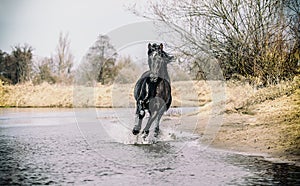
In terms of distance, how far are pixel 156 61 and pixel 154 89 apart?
0.63 meters

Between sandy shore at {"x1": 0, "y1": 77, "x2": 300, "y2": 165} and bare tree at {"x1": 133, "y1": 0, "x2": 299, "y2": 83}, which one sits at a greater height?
bare tree at {"x1": 133, "y1": 0, "x2": 299, "y2": 83}

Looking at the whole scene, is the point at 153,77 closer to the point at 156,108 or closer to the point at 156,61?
the point at 156,61

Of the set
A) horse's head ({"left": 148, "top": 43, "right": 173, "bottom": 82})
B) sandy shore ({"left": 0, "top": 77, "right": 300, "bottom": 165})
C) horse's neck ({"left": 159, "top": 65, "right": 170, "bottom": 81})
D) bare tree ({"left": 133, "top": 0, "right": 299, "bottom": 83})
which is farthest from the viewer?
bare tree ({"left": 133, "top": 0, "right": 299, "bottom": 83})

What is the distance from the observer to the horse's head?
10031mm

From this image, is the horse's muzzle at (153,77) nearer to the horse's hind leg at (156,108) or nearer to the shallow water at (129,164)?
the horse's hind leg at (156,108)

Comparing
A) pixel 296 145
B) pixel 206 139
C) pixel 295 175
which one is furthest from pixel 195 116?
pixel 295 175

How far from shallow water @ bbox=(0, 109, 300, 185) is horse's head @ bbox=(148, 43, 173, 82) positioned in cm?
142

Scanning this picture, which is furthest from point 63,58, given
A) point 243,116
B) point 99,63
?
point 243,116

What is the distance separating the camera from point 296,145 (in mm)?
8688

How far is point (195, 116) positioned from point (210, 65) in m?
1.81

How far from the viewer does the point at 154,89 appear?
33.7ft

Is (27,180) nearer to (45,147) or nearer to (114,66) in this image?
(45,147)

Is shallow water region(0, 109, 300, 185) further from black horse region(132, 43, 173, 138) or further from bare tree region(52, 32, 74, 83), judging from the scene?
bare tree region(52, 32, 74, 83)

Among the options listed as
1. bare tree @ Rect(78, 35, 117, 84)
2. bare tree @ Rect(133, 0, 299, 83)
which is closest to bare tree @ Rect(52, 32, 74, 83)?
bare tree @ Rect(78, 35, 117, 84)
